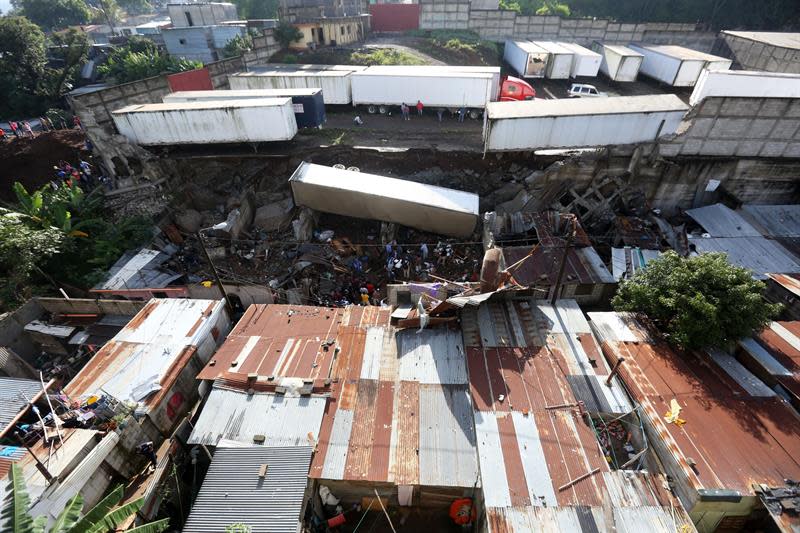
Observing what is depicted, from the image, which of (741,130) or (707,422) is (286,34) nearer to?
(741,130)

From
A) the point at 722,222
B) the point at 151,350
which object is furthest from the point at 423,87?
the point at 151,350

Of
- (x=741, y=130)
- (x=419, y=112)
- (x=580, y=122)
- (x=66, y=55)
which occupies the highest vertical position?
(x=66, y=55)

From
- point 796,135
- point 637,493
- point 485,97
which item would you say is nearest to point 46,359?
point 637,493

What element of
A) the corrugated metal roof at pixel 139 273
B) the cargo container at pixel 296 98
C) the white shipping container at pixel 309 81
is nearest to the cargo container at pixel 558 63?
the white shipping container at pixel 309 81

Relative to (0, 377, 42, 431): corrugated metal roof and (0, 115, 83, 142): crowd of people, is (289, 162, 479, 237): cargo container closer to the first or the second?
(0, 377, 42, 431): corrugated metal roof

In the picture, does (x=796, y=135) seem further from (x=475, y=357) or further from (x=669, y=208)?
(x=475, y=357)

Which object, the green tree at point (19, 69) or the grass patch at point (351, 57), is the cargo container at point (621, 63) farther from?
the green tree at point (19, 69)
